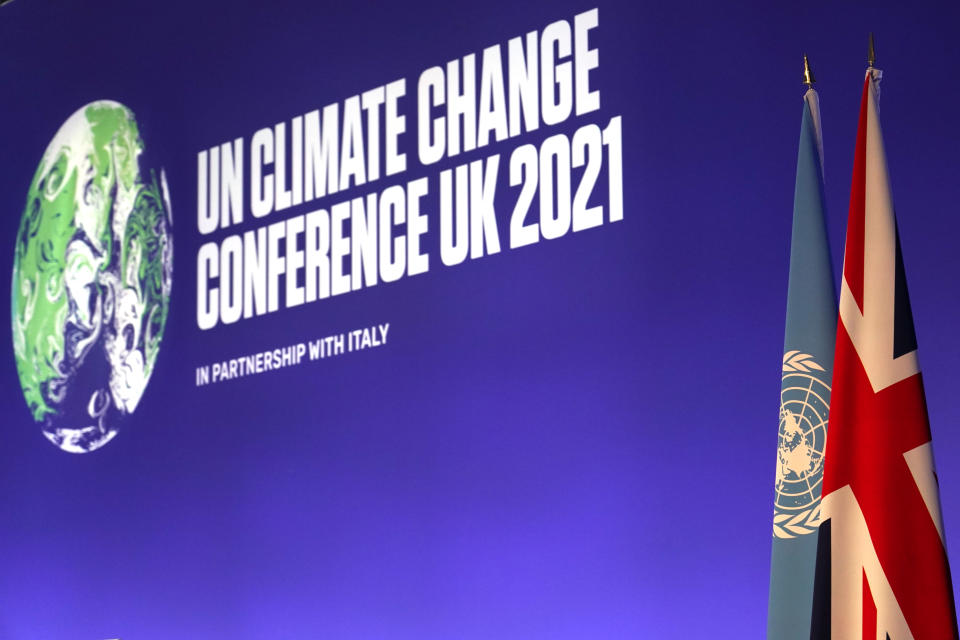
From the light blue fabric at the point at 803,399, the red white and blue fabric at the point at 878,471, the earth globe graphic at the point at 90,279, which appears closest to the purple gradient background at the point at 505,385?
the earth globe graphic at the point at 90,279

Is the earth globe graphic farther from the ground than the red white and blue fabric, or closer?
farther from the ground

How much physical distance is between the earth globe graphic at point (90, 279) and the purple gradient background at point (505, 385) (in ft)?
0.31

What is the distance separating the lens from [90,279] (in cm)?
519

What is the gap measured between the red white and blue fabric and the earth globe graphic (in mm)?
2931

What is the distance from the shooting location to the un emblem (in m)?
2.75

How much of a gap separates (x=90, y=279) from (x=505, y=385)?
6.93 ft

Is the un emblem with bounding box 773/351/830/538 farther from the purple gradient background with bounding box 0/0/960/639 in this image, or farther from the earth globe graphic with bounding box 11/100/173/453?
the earth globe graphic with bounding box 11/100/173/453

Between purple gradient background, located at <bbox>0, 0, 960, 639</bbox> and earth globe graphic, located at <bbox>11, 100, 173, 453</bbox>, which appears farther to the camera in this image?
earth globe graphic, located at <bbox>11, 100, 173, 453</bbox>

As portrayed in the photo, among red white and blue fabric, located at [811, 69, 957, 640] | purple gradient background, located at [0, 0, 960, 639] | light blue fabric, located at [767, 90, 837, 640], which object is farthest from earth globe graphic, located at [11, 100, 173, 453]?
red white and blue fabric, located at [811, 69, 957, 640]

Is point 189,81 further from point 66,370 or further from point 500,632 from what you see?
point 500,632

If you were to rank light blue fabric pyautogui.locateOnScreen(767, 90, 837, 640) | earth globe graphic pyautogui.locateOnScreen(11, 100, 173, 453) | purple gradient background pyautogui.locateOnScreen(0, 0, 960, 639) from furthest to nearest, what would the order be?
1. earth globe graphic pyautogui.locateOnScreen(11, 100, 173, 453)
2. purple gradient background pyautogui.locateOnScreen(0, 0, 960, 639)
3. light blue fabric pyautogui.locateOnScreen(767, 90, 837, 640)

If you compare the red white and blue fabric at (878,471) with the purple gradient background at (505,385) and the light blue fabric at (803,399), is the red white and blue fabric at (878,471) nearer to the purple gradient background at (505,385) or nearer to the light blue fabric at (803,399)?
the light blue fabric at (803,399)

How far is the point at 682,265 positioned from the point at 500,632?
1.11 metres

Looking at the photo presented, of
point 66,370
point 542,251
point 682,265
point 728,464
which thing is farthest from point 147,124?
point 728,464
